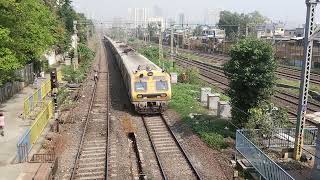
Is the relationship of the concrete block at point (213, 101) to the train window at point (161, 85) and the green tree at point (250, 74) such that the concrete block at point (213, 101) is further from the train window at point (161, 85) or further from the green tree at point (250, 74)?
the green tree at point (250, 74)

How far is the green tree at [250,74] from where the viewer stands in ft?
60.1

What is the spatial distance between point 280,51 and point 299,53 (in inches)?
182

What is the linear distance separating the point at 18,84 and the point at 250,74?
68.2ft

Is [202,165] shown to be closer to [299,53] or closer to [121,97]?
[121,97]

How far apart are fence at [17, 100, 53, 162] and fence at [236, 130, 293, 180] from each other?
807cm

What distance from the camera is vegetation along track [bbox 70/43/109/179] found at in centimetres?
1535

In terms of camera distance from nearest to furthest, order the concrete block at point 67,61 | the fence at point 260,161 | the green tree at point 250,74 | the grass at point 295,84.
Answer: the fence at point 260,161, the green tree at point 250,74, the grass at point 295,84, the concrete block at point 67,61

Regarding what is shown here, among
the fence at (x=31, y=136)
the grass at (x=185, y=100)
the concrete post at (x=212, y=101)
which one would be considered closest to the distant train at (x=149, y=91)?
the grass at (x=185, y=100)

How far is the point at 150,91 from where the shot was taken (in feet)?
79.2

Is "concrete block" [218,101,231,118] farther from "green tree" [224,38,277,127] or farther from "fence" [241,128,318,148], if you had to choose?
"fence" [241,128,318,148]

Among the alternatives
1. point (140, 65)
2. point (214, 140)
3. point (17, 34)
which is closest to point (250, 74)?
point (214, 140)

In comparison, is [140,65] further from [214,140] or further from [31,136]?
[31,136]

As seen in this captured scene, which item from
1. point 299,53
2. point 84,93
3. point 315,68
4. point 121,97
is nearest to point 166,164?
point 121,97

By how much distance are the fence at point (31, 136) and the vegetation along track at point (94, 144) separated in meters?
1.97
